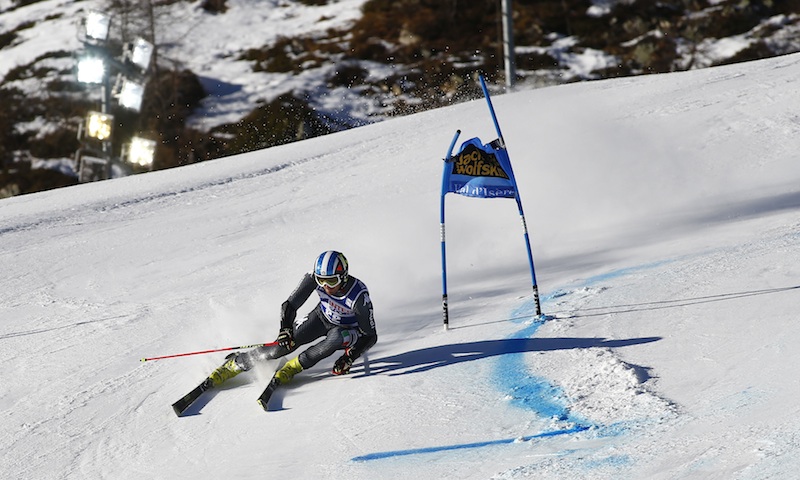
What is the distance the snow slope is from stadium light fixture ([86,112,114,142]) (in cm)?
161

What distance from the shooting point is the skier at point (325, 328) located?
7.02 meters

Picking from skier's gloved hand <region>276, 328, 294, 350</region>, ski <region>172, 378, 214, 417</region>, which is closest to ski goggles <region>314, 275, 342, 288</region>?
skier's gloved hand <region>276, 328, 294, 350</region>

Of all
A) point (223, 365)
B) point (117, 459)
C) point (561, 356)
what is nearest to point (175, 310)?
point (223, 365)

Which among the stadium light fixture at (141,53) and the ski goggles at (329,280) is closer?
the ski goggles at (329,280)

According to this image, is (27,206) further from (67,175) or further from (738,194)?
(67,175)

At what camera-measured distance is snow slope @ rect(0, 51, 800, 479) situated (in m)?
5.68

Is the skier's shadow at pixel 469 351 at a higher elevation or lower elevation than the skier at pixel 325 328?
lower

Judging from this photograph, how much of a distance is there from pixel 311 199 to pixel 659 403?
8.96m

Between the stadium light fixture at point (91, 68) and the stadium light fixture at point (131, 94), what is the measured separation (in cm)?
84

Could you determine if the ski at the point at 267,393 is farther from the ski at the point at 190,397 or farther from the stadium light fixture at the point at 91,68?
the stadium light fixture at the point at 91,68

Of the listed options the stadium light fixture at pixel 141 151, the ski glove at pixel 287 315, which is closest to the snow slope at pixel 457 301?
the ski glove at pixel 287 315

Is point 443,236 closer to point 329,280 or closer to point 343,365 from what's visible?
point 329,280

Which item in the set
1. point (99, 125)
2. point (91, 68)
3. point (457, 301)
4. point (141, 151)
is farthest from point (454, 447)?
point (91, 68)

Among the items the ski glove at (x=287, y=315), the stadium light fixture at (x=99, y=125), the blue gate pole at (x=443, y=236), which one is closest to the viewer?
the ski glove at (x=287, y=315)
